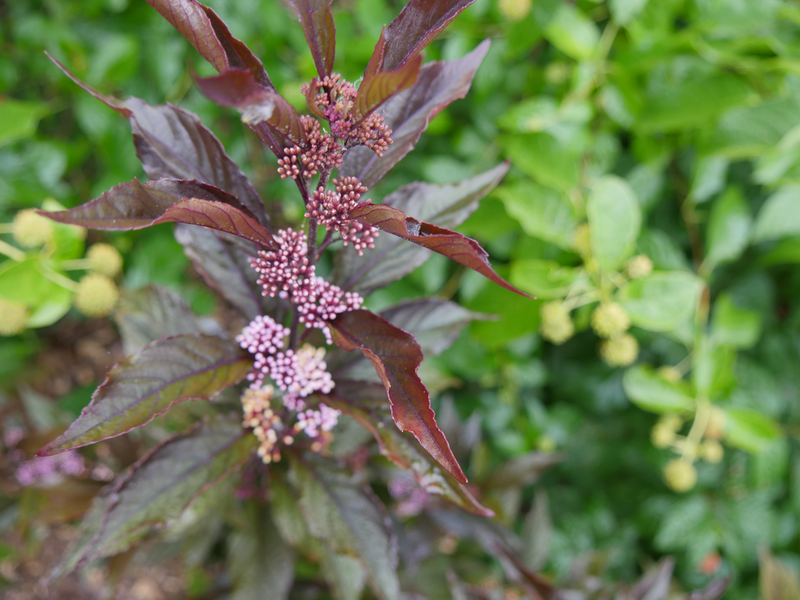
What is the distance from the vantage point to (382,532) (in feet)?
2.79

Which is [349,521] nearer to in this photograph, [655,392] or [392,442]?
[392,442]

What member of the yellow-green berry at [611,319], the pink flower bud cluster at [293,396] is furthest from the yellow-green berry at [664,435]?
the pink flower bud cluster at [293,396]

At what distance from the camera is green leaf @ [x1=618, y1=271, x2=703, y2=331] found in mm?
1244

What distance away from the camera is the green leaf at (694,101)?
1340 millimetres

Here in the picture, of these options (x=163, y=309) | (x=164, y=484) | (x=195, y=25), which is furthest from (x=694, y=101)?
(x=164, y=484)

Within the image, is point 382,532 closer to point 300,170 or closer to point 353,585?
point 353,585

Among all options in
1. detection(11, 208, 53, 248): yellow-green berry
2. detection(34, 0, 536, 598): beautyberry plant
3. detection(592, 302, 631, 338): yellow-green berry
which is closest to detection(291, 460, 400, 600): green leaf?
detection(34, 0, 536, 598): beautyberry plant

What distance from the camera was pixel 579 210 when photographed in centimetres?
146

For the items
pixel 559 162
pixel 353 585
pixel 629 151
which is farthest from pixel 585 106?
pixel 353 585

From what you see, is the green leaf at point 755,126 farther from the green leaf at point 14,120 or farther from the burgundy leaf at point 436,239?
the green leaf at point 14,120

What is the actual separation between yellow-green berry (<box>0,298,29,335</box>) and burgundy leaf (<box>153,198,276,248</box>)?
114 centimetres

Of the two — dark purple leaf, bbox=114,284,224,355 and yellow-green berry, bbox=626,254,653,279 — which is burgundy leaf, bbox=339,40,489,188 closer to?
dark purple leaf, bbox=114,284,224,355

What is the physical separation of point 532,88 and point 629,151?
0.42 meters

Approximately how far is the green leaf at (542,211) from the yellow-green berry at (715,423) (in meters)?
0.70
